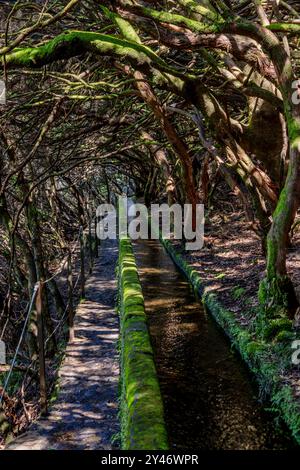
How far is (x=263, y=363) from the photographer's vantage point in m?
5.98

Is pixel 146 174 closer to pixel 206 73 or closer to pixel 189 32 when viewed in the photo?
pixel 206 73

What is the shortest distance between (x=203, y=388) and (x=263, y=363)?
32.3 inches

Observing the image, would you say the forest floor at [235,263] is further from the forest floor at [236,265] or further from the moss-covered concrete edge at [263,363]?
the moss-covered concrete edge at [263,363]

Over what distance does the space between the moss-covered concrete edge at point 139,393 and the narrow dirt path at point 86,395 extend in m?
0.34

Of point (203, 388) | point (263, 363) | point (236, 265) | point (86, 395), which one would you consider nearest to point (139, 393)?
point (86, 395)

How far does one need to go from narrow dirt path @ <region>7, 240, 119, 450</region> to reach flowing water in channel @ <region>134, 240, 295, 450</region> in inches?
26.5

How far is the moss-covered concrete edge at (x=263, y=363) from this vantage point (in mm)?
5031

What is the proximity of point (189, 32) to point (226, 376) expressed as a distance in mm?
4454

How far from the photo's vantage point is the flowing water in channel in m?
5.07

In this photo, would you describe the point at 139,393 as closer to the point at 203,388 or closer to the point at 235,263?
the point at 203,388

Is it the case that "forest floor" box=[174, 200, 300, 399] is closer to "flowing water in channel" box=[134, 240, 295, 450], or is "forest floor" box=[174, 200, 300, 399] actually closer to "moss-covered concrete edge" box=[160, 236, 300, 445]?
"moss-covered concrete edge" box=[160, 236, 300, 445]

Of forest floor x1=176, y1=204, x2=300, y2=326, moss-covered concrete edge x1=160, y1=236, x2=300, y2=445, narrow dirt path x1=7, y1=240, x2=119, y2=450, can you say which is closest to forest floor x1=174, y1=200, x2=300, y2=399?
forest floor x1=176, y1=204, x2=300, y2=326

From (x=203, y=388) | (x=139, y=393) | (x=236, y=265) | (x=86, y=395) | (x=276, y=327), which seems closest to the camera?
(x=139, y=393)

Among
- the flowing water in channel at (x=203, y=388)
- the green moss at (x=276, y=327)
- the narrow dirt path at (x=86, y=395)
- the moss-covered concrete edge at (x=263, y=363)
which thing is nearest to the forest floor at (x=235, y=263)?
the moss-covered concrete edge at (x=263, y=363)
